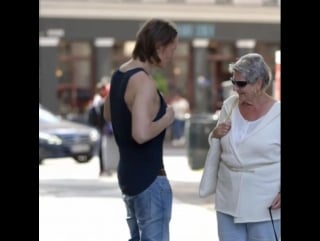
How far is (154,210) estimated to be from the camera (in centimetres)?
472

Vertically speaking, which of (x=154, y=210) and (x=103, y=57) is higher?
(x=103, y=57)

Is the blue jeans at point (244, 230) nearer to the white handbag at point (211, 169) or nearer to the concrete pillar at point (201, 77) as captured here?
the white handbag at point (211, 169)

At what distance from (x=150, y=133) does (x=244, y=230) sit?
883mm

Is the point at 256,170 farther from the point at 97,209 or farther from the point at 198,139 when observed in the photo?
the point at 198,139

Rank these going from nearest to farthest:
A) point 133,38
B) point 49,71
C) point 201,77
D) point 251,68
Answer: point 251,68, point 49,71, point 133,38, point 201,77

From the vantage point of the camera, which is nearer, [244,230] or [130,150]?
[130,150]

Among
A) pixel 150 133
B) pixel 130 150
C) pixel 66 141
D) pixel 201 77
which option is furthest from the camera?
pixel 201 77

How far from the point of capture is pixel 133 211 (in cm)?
487

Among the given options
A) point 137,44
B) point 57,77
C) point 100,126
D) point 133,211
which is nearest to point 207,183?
point 133,211

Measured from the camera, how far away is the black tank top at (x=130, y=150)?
15.5 ft

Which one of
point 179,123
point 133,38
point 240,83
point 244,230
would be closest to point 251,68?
point 240,83

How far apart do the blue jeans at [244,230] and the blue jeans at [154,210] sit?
422mm
